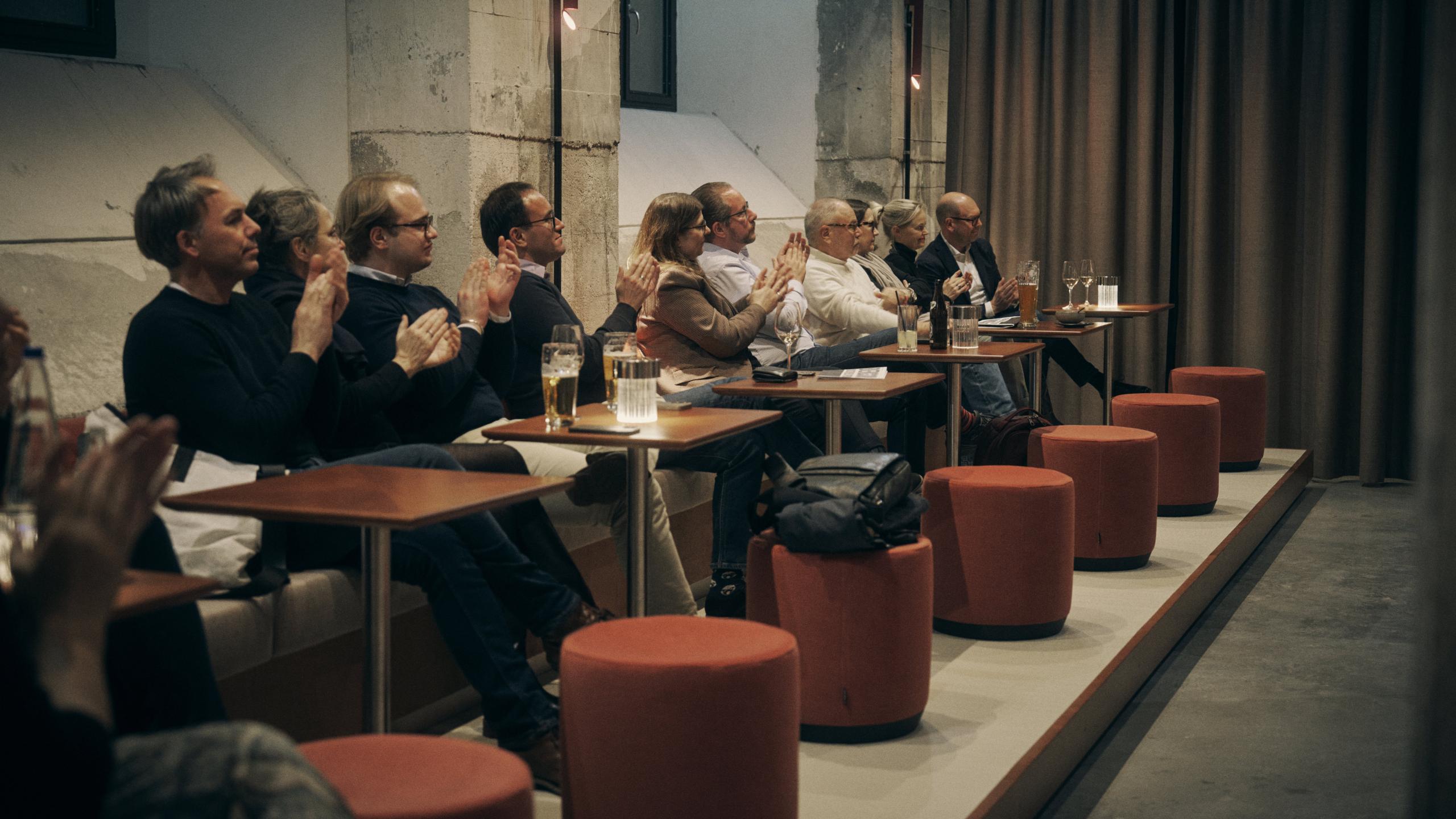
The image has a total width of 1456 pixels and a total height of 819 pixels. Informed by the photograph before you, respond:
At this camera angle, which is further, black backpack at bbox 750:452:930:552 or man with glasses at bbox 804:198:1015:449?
man with glasses at bbox 804:198:1015:449

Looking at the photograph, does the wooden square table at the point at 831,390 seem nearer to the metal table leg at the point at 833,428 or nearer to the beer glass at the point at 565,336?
the metal table leg at the point at 833,428

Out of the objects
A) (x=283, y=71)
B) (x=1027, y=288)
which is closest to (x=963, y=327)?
(x=1027, y=288)

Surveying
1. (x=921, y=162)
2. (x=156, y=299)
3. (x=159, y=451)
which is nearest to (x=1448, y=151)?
(x=159, y=451)

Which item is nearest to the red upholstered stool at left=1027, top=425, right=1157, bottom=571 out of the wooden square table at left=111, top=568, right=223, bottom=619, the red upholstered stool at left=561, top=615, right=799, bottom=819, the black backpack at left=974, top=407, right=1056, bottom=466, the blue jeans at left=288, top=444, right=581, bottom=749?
the black backpack at left=974, top=407, right=1056, bottom=466

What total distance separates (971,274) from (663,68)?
2.29 meters

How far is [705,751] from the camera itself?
2123mm

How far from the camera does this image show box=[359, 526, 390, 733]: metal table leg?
6.99 feet

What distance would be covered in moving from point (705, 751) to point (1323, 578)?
3.27 metres

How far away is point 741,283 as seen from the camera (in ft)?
15.7

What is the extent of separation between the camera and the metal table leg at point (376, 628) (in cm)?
213

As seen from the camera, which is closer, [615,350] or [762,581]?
[762,581]

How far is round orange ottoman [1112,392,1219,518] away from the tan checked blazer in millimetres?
1562

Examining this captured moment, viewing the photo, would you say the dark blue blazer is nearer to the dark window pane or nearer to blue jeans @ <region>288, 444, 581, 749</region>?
the dark window pane

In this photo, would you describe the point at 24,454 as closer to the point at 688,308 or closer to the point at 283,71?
the point at 688,308
